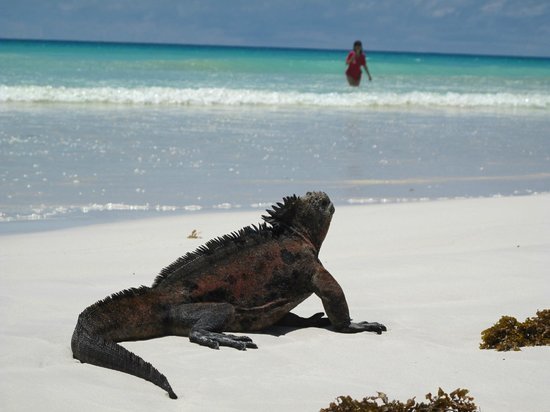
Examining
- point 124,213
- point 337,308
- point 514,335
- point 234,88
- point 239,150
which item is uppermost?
point 234,88

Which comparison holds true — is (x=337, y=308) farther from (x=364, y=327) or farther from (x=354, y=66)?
(x=354, y=66)

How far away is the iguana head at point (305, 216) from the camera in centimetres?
540

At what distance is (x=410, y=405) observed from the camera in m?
3.74

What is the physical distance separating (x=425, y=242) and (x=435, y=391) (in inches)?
161

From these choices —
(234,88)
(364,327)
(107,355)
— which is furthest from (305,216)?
(234,88)

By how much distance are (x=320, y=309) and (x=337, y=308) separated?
2.59 ft

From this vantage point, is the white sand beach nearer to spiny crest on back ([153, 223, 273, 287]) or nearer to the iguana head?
spiny crest on back ([153, 223, 273, 287])

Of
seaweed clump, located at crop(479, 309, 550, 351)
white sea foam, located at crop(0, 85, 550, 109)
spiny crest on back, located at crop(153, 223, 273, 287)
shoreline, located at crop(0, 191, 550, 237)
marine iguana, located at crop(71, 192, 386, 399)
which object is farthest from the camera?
white sea foam, located at crop(0, 85, 550, 109)

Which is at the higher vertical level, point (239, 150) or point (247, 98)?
point (247, 98)

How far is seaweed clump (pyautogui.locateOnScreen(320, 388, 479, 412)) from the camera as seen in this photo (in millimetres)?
3717

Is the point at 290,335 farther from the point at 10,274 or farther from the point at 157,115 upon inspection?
the point at 157,115

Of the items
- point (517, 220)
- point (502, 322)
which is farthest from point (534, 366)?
point (517, 220)

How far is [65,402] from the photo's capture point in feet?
12.5

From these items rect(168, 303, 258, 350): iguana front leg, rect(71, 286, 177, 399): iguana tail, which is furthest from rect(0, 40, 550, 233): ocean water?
rect(71, 286, 177, 399): iguana tail
